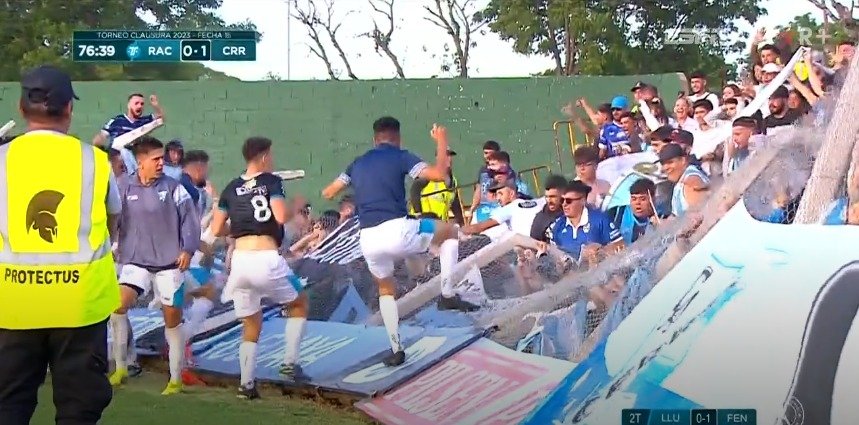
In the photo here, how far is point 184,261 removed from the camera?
4984mm

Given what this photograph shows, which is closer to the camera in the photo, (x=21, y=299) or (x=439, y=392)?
(x=21, y=299)

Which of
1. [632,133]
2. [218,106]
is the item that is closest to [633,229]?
[632,133]

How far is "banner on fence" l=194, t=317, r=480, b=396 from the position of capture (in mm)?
5004

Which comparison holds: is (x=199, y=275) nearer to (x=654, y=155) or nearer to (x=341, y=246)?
(x=341, y=246)

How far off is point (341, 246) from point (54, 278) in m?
1.78

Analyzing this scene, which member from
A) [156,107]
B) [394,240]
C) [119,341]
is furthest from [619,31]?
[119,341]

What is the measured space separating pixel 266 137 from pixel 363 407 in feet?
4.23

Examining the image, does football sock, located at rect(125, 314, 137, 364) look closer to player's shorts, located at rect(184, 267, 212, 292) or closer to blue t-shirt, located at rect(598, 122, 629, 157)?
player's shorts, located at rect(184, 267, 212, 292)

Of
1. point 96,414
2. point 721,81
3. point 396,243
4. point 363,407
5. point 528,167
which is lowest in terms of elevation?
point 363,407

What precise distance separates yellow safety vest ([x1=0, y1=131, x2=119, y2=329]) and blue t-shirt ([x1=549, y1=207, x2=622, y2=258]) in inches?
85.6

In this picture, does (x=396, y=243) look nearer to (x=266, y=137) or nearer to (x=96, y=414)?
(x=266, y=137)

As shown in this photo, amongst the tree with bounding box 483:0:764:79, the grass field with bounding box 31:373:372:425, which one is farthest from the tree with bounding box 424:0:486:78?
the grass field with bounding box 31:373:372:425

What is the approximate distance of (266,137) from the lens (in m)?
4.97

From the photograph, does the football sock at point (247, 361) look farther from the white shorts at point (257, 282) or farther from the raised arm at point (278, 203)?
the raised arm at point (278, 203)
